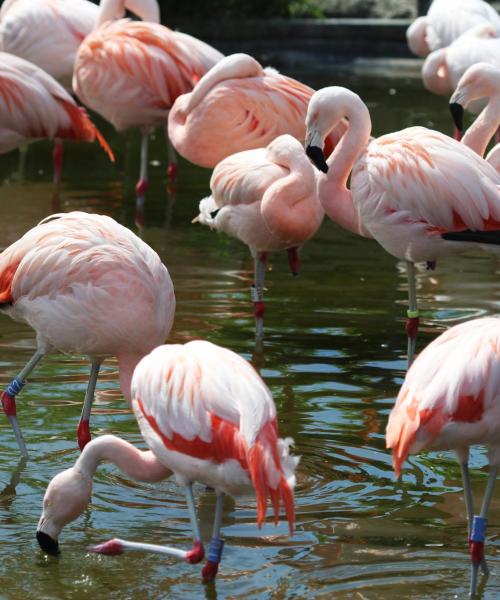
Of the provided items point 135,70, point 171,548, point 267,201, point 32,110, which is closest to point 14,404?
point 171,548

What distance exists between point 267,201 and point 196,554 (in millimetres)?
2362

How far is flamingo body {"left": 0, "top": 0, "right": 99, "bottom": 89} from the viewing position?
959 centimetres

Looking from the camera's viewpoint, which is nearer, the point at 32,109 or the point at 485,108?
the point at 485,108

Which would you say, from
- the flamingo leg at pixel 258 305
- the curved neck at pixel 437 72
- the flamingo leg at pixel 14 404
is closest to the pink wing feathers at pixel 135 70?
the curved neck at pixel 437 72

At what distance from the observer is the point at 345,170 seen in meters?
5.70

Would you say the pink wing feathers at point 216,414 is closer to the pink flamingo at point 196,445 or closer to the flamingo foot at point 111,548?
the pink flamingo at point 196,445

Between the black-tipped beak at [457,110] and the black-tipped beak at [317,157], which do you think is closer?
the black-tipped beak at [317,157]

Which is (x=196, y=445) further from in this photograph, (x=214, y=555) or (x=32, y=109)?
(x=32, y=109)

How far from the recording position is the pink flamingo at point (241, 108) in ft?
23.2

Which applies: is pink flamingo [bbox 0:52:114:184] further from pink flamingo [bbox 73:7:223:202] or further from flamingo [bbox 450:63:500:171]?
flamingo [bbox 450:63:500:171]

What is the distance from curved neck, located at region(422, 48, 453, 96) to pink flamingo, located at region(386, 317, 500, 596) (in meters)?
5.92

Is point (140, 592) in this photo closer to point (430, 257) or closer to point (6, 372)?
point (6, 372)

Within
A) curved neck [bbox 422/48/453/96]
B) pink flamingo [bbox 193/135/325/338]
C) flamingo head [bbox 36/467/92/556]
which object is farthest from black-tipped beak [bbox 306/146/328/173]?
curved neck [bbox 422/48/453/96]

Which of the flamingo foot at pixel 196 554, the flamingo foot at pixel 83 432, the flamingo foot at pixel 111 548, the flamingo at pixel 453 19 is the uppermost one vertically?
the flamingo at pixel 453 19
